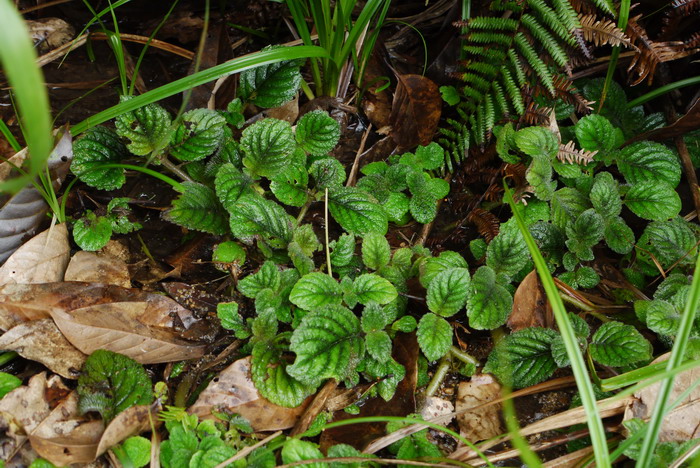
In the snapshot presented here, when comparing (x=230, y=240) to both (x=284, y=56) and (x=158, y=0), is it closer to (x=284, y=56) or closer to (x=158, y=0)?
(x=284, y=56)

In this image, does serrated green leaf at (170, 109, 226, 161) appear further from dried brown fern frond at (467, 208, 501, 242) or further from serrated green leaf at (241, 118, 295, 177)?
dried brown fern frond at (467, 208, 501, 242)

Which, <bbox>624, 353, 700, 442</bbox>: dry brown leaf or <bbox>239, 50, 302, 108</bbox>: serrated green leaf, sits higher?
<bbox>239, 50, 302, 108</bbox>: serrated green leaf

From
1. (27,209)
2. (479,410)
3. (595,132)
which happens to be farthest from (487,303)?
(27,209)

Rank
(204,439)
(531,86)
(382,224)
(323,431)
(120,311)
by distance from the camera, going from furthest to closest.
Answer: (531,86) → (382,224) → (120,311) → (323,431) → (204,439)

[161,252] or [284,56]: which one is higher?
[284,56]

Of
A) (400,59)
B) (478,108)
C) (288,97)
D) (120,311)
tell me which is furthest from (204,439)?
(400,59)

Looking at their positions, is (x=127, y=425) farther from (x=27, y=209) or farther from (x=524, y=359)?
(x=524, y=359)

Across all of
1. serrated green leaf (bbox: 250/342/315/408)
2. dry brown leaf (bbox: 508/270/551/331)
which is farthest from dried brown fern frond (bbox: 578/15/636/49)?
serrated green leaf (bbox: 250/342/315/408)
